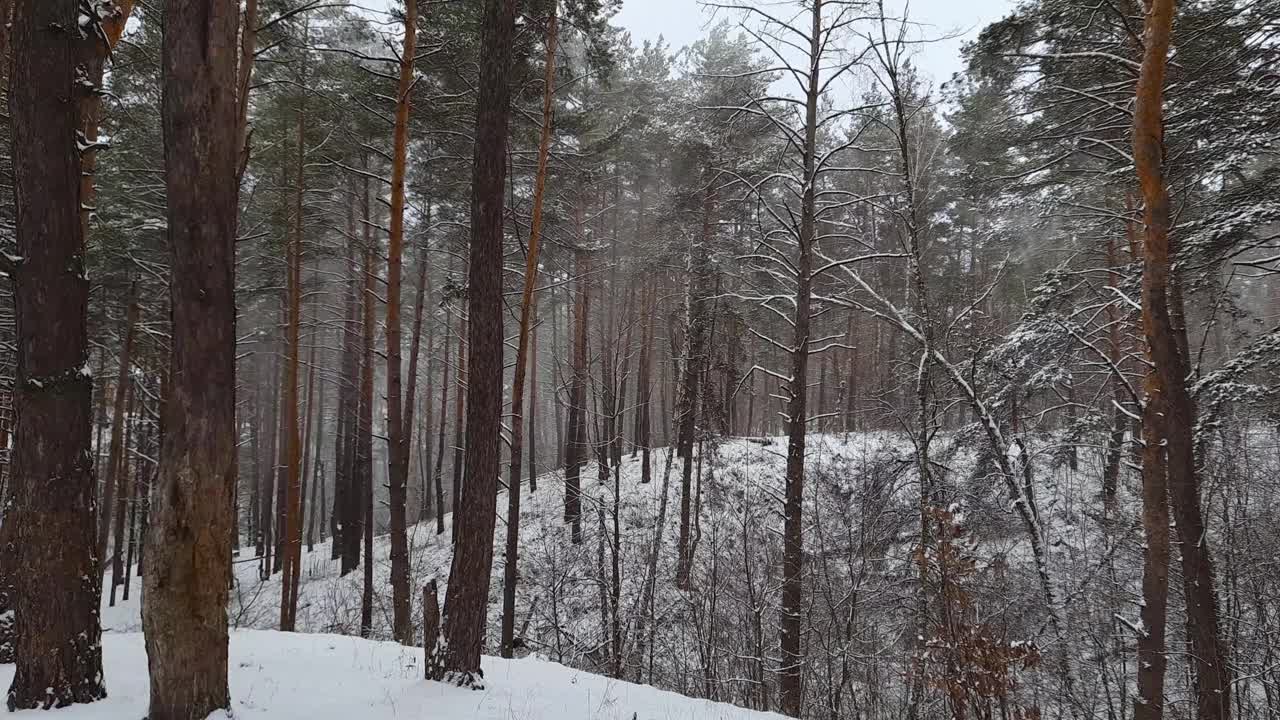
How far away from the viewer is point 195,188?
11.6 ft

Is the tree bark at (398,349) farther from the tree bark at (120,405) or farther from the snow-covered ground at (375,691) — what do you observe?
the tree bark at (120,405)

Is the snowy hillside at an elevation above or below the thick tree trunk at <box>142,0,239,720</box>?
below

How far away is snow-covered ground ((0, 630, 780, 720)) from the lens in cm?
421

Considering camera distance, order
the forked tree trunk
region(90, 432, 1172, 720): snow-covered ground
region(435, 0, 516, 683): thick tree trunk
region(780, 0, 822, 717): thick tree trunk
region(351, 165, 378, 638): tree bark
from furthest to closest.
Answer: region(351, 165, 378, 638): tree bark, region(780, 0, 822, 717): thick tree trunk, region(90, 432, 1172, 720): snow-covered ground, region(435, 0, 516, 683): thick tree trunk, the forked tree trunk

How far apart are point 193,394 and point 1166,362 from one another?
28.1ft

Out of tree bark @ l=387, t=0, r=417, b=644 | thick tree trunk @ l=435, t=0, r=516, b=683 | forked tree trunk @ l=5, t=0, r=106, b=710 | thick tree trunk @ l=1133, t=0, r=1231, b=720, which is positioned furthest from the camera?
tree bark @ l=387, t=0, r=417, b=644

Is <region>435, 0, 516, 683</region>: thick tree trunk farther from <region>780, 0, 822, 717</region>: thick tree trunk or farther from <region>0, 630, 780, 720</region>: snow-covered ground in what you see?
<region>780, 0, 822, 717</region>: thick tree trunk

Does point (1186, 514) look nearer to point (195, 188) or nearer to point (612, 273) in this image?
point (195, 188)

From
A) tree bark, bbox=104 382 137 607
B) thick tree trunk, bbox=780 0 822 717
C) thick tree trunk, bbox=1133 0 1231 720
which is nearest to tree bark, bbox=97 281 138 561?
tree bark, bbox=104 382 137 607

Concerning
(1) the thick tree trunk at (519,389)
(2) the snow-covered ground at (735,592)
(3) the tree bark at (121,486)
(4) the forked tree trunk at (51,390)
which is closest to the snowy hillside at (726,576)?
(2) the snow-covered ground at (735,592)

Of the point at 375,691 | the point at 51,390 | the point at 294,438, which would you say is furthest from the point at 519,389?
the point at 51,390

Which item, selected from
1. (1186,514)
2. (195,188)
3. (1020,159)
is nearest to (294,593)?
(195,188)

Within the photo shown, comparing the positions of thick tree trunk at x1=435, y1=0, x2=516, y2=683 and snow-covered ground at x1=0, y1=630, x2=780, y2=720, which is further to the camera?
thick tree trunk at x1=435, y1=0, x2=516, y2=683

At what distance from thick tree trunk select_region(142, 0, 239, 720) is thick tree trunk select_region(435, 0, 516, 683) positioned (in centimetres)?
177
